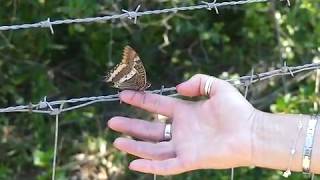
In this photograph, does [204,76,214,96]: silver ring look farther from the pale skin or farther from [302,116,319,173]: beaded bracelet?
[302,116,319,173]: beaded bracelet

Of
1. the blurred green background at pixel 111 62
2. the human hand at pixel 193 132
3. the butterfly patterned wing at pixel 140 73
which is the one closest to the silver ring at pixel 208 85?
the human hand at pixel 193 132

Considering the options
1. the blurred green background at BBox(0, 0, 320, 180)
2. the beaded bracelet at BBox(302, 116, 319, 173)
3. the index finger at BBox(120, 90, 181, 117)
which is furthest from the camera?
the blurred green background at BBox(0, 0, 320, 180)

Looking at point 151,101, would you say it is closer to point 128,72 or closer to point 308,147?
point 128,72

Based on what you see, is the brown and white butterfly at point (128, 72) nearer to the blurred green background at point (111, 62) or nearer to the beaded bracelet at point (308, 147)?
the beaded bracelet at point (308, 147)

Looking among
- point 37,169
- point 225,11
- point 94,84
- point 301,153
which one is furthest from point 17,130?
point 301,153

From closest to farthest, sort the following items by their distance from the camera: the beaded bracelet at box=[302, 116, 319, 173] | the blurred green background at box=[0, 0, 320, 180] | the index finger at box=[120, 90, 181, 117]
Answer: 1. the beaded bracelet at box=[302, 116, 319, 173]
2. the index finger at box=[120, 90, 181, 117]
3. the blurred green background at box=[0, 0, 320, 180]

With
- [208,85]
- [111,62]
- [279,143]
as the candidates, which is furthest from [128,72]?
[111,62]

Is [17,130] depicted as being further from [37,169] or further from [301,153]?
[301,153]

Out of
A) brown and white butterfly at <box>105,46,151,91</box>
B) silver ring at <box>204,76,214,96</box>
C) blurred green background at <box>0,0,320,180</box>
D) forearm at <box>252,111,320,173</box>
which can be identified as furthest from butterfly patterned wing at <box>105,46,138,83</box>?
blurred green background at <box>0,0,320,180</box>
